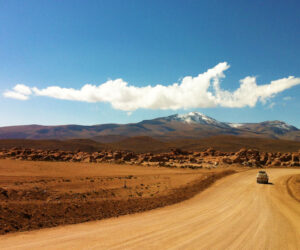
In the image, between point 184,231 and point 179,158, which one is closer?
point 184,231

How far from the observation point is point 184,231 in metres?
9.77

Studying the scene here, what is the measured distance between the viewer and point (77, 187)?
925 inches

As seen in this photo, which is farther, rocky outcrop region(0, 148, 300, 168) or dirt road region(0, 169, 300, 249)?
rocky outcrop region(0, 148, 300, 168)

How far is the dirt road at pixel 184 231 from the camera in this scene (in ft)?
27.3

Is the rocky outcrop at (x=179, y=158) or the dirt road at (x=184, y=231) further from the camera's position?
the rocky outcrop at (x=179, y=158)

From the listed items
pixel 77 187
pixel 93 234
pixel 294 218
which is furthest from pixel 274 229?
pixel 77 187

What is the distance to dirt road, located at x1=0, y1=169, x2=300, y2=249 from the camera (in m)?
8.31

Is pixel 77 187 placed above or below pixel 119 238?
below

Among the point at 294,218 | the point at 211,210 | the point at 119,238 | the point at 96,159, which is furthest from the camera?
the point at 96,159

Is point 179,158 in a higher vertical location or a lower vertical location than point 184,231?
lower

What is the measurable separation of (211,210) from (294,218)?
4359 millimetres

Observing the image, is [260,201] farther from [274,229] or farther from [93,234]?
[93,234]

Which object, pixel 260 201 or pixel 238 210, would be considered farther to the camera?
pixel 260 201

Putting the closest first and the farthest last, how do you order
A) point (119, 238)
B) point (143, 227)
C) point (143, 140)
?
1. point (119, 238)
2. point (143, 227)
3. point (143, 140)
